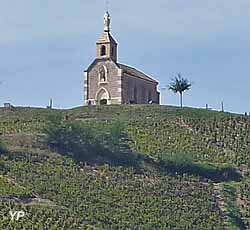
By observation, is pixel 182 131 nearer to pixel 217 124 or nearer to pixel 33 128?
pixel 217 124

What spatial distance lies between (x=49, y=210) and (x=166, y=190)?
1042 cm

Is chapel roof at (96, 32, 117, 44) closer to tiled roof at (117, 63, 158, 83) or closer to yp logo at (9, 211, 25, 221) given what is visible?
tiled roof at (117, 63, 158, 83)

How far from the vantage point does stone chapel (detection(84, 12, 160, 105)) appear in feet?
263

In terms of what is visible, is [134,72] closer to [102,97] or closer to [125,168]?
[102,97]

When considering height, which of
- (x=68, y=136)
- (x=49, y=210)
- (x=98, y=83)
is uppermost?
(x=98, y=83)

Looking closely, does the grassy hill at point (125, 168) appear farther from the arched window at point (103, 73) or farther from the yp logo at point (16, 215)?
the arched window at point (103, 73)

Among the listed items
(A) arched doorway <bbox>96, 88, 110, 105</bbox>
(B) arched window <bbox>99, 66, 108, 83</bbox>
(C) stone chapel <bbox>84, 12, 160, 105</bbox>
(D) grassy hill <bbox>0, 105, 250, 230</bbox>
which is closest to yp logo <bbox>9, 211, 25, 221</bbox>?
(D) grassy hill <bbox>0, 105, 250, 230</bbox>

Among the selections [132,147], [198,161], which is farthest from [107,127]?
[198,161]

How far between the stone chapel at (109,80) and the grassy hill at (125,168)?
262 inches

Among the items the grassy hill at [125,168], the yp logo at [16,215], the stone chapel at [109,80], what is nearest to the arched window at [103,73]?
the stone chapel at [109,80]

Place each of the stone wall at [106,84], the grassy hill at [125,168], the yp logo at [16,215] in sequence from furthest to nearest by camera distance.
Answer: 1. the stone wall at [106,84]
2. the grassy hill at [125,168]
3. the yp logo at [16,215]

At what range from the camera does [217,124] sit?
68.2 meters

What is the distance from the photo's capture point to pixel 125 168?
55.5m

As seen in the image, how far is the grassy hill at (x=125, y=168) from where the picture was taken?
147 ft
